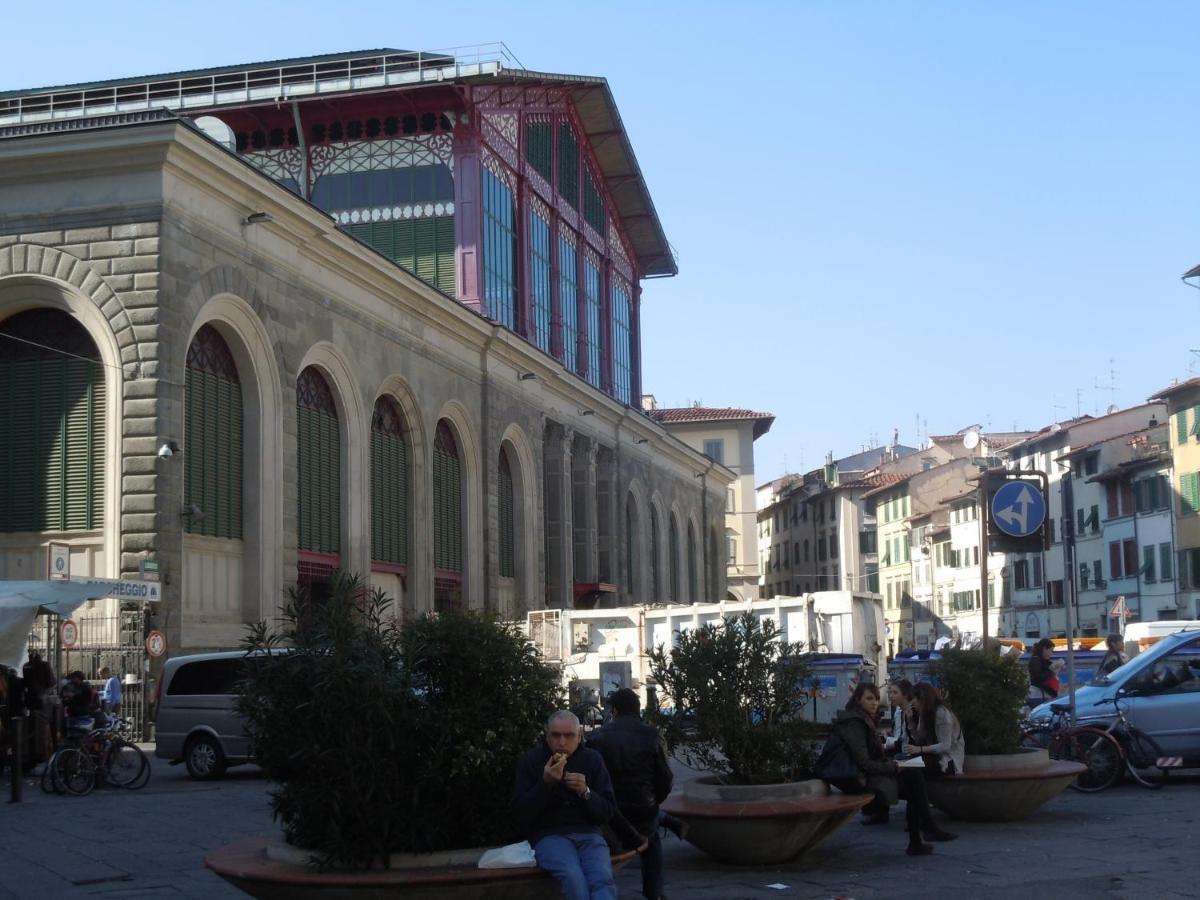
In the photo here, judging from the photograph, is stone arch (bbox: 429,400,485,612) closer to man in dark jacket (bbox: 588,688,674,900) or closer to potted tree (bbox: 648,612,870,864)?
potted tree (bbox: 648,612,870,864)

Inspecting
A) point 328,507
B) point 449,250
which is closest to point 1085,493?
point 449,250

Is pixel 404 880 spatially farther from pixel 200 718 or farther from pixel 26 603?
pixel 200 718

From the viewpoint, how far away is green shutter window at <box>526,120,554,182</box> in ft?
152

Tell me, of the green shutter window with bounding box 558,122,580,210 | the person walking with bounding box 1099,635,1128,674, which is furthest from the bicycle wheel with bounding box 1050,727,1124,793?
the green shutter window with bounding box 558,122,580,210

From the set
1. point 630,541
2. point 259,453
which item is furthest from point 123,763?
point 630,541

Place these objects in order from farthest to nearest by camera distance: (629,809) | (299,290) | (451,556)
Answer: (451,556) → (299,290) → (629,809)

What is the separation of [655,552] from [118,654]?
37.4 meters

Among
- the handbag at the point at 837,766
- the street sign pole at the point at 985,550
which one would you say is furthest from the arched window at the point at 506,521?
the handbag at the point at 837,766

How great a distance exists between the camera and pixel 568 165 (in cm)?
5094

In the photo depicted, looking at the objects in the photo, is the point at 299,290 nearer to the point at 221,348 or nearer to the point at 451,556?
the point at 221,348

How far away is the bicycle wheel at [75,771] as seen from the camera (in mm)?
18156

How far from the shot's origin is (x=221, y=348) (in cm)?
2845

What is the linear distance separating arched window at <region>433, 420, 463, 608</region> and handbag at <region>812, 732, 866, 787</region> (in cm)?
2627

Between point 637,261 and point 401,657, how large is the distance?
53.2 metres
